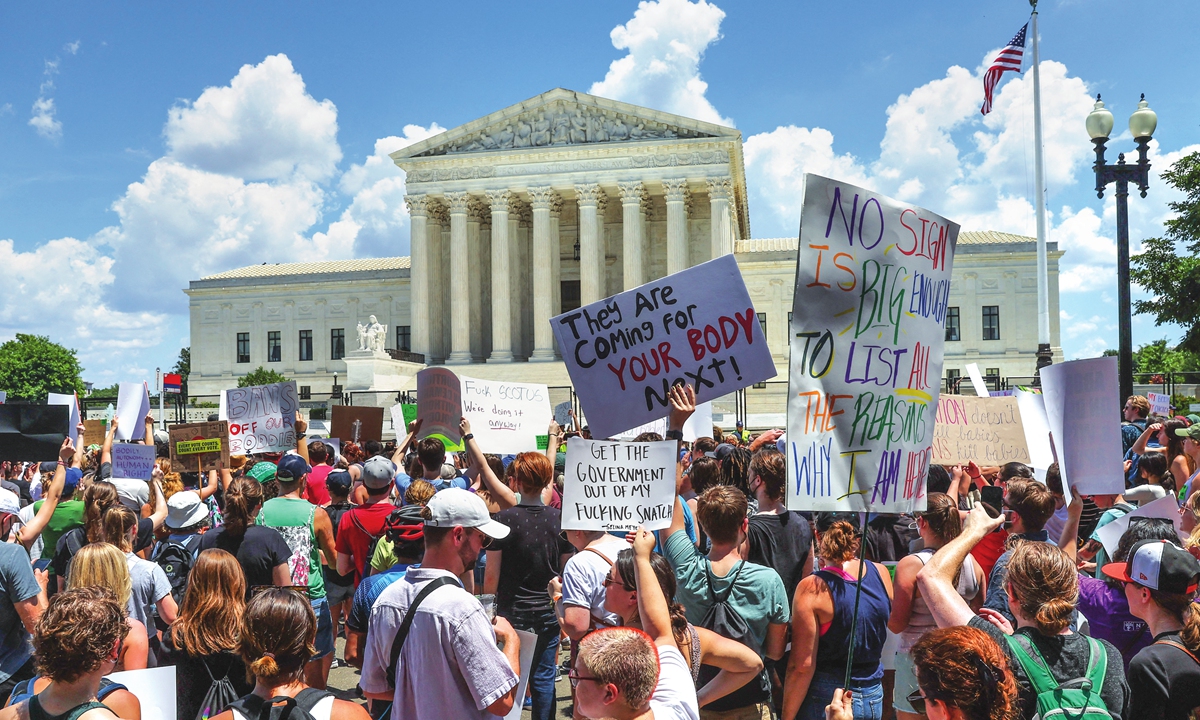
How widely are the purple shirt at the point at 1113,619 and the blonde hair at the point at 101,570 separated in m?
4.87

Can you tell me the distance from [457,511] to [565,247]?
55.0m

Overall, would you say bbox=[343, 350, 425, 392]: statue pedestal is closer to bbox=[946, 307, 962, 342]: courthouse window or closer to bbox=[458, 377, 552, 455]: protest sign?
bbox=[946, 307, 962, 342]: courthouse window

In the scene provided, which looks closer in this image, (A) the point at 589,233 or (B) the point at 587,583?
(B) the point at 587,583

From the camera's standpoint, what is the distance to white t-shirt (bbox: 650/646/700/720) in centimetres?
330

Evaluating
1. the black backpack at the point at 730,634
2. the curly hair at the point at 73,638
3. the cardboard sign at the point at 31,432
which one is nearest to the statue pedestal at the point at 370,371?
the cardboard sign at the point at 31,432

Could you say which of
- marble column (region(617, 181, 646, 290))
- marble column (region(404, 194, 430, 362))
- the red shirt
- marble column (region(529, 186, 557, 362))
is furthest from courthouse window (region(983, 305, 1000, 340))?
the red shirt

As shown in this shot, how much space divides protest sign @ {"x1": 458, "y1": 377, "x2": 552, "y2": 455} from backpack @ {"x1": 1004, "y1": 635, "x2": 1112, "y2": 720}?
7.25 meters

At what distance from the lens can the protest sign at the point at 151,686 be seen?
3633mm

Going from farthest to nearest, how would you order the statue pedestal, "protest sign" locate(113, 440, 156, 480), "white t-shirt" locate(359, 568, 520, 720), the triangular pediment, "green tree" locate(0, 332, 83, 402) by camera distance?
"green tree" locate(0, 332, 83, 402)
the triangular pediment
the statue pedestal
"protest sign" locate(113, 440, 156, 480)
"white t-shirt" locate(359, 568, 520, 720)

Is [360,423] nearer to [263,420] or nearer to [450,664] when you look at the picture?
[263,420]

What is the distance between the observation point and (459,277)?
52250 millimetres

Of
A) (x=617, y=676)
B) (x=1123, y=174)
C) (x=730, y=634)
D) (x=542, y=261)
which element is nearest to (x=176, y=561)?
(x=730, y=634)

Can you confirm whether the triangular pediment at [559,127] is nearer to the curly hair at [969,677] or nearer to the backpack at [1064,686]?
the backpack at [1064,686]

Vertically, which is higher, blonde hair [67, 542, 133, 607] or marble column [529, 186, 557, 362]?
marble column [529, 186, 557, 362]
